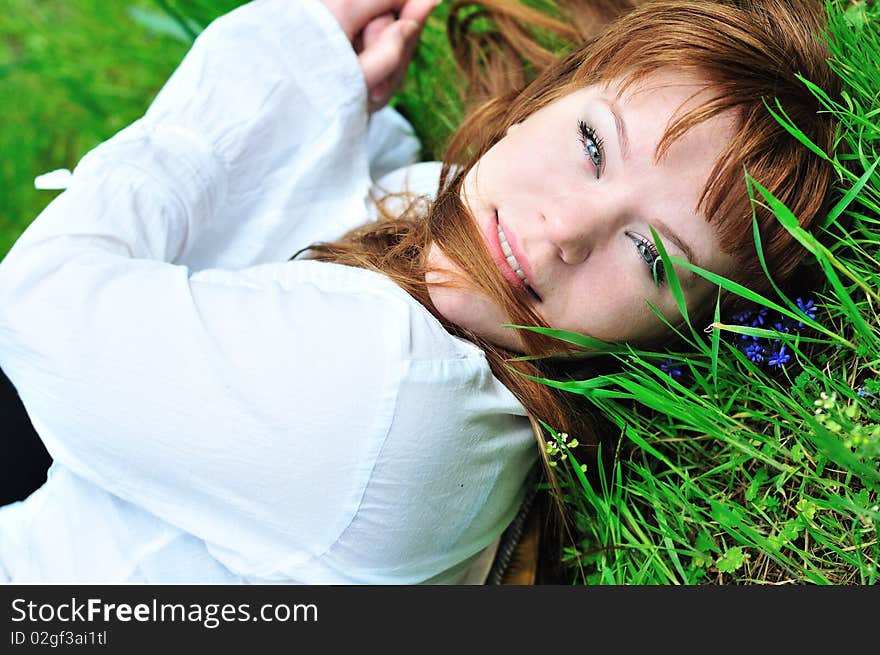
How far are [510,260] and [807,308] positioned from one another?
0.58 metres

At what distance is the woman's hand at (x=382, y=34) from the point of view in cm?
207

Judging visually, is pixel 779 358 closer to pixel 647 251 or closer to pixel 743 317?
pixel 743 317

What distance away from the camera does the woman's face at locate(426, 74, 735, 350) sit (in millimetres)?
1520

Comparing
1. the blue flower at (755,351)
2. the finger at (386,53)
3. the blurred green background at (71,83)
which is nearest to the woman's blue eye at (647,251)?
the blue flower at (755,351)

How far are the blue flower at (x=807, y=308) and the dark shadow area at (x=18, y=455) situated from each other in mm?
1707

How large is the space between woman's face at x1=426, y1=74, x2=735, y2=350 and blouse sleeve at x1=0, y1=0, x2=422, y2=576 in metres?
0.25

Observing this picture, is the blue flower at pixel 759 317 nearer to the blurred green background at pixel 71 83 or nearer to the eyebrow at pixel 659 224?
the eyebrow at pixel 659 224

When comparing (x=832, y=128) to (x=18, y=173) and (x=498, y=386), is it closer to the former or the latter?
(x=498, y=386)

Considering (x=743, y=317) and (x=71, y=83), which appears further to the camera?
(x=71, y=83)

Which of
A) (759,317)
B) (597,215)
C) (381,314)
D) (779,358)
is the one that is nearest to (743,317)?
(759,317)

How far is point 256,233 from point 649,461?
1.06 m

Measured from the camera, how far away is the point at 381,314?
4.87ft

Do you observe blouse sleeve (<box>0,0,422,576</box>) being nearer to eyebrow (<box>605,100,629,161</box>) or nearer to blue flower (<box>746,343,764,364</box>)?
eyebrow (<box>605,100,629,161</box>)
